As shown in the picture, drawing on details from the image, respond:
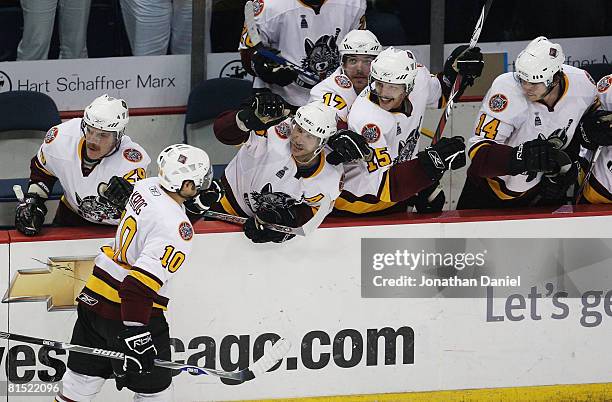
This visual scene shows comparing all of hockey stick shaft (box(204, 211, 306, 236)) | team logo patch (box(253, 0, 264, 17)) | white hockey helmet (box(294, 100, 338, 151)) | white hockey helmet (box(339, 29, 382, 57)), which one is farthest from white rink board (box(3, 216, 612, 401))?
team logo patch (box(253, 0, 264, 17))

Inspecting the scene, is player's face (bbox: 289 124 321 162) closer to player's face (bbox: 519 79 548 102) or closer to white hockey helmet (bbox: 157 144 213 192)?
white hockey helmet (bbox: 157 144 213 192)

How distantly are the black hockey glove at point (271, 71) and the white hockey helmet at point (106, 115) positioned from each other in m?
0.88

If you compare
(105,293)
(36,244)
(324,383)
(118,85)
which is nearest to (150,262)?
(105,293)

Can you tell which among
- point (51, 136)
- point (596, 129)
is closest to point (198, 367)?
point (51, 136)

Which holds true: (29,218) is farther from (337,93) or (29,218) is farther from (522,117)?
(522,117)

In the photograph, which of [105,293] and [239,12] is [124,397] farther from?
[239,12]

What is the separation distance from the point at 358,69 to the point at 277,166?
615 mm

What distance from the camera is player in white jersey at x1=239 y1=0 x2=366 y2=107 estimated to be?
18.5 ft

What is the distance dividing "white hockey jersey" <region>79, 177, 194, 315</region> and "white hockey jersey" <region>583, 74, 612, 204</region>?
1663 mm

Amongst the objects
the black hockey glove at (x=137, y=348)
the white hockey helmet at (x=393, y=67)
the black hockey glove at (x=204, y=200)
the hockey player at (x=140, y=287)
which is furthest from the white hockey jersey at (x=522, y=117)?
the black hockey glove at (x=137, y=348)

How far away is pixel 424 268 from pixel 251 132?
2.61ft

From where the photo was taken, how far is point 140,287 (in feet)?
14.1

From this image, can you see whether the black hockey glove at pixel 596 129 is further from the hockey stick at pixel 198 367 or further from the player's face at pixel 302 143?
the hockey stick at pixel 198 367

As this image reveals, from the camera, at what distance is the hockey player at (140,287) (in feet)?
14.2
